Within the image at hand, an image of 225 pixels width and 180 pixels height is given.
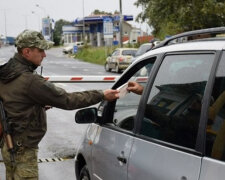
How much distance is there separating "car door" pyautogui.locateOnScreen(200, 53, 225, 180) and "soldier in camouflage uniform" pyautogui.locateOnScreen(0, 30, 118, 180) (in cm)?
137

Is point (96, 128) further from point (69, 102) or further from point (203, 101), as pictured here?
point (203, 101)

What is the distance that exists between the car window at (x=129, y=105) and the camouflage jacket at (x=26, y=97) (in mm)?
381

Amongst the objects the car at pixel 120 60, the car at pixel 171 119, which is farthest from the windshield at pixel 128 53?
the car at pixel 171 119

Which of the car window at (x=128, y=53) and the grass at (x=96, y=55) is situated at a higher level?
the car window at (x=128, y=53)

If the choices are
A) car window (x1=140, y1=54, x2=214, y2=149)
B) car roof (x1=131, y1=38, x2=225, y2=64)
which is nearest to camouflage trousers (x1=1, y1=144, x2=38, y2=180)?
car window (x1=140, y1=54, x2=214, y2=149)

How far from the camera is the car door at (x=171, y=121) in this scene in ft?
9.12

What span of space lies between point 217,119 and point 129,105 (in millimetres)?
1389

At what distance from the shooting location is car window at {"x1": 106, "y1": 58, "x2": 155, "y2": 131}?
3.70 meters

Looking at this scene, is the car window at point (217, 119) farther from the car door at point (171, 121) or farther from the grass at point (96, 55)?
the grass at point (96, 55)

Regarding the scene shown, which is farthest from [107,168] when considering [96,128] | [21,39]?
[21,39]

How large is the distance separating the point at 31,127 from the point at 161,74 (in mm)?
1176

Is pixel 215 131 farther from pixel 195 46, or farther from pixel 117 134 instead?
pixel 117 134

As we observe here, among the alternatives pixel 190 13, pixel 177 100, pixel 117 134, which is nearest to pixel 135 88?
pixel 117 134

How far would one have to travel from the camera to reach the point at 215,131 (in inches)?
104
